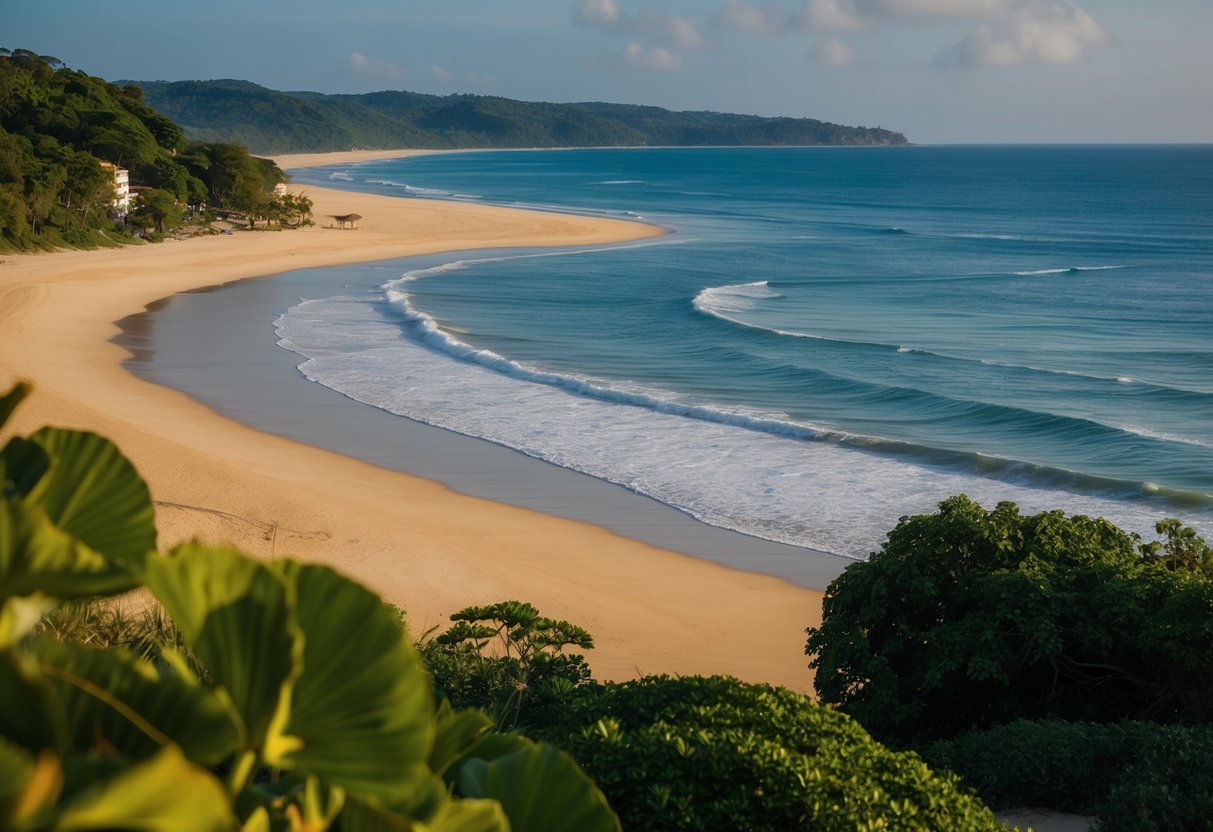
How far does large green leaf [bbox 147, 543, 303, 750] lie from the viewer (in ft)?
5.16

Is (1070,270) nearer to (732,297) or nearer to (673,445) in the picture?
(732,297)

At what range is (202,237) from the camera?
2235 inches

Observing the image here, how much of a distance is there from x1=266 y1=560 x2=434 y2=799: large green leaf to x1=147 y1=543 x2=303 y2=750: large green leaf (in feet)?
0.16

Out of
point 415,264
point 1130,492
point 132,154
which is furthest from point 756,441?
point 132,154

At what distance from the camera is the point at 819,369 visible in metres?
26.9

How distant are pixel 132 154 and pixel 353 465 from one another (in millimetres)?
52458

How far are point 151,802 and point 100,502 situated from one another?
67 centimetres

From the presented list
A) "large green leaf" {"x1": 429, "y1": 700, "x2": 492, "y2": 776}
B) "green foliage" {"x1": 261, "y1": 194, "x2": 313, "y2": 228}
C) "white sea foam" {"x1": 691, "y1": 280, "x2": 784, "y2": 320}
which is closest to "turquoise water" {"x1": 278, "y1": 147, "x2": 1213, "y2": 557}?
"white sea foam" {"x1": 691, "y1": 280, "x2": 784, "y2": 320}

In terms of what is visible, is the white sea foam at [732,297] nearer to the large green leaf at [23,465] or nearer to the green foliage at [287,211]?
the green foliage at [287,211]

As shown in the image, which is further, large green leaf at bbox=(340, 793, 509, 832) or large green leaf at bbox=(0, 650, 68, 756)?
large green leaf at bbox=(340, 793, 509, 832)

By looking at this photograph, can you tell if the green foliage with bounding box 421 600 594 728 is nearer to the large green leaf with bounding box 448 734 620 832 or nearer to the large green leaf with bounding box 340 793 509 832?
the large green leaf with bounding box 448 734 620 832

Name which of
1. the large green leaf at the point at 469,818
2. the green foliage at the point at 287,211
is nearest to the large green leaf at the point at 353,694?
the large green leaf at the point at 469,818

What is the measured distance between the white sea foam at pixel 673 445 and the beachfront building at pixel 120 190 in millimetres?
31002

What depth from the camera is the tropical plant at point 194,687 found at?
4.45 feet
